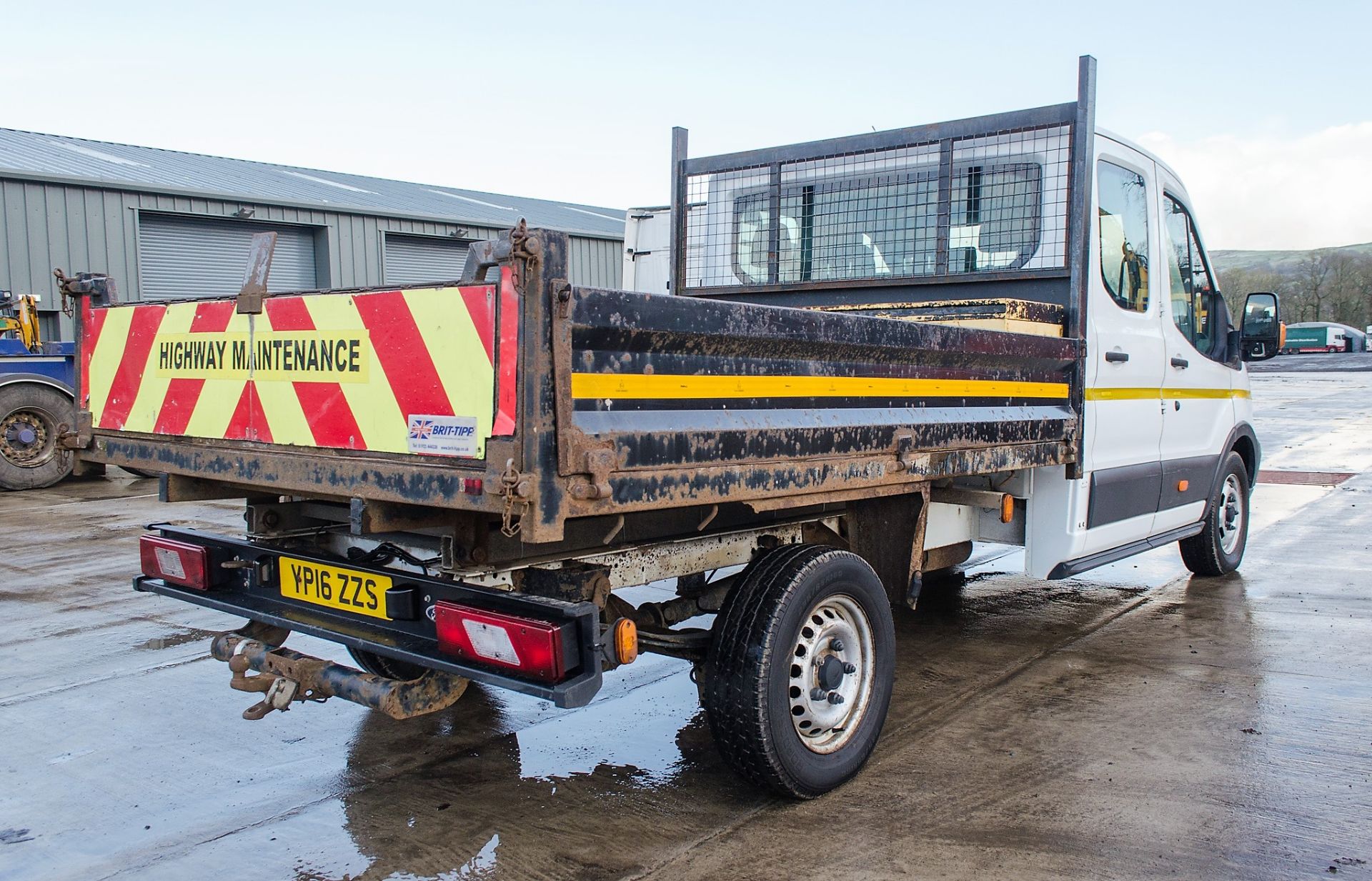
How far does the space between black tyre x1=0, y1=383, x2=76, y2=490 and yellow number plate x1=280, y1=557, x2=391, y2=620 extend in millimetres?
9772

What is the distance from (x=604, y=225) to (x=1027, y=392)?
23765 millimetres

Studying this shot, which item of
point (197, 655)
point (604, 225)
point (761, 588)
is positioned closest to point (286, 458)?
point (761, 588)

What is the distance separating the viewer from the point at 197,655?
17.8 ft

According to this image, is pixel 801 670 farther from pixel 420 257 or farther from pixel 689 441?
pixel 420 257

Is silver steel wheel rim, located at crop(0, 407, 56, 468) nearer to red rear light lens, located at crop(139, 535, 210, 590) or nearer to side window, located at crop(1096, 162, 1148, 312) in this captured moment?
red rear light lens, located at crop(139, 535, 210, 590)

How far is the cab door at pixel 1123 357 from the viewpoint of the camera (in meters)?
4.97

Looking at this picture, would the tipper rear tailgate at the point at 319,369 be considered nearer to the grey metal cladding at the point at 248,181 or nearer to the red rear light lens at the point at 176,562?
the red rear light lens at the point at 176,562

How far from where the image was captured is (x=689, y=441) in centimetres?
301

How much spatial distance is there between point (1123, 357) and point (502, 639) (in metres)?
3.42

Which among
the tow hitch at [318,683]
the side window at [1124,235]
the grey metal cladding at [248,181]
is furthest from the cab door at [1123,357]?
the grey metal cladding at [248,181]

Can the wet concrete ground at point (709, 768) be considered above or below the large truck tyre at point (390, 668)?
below

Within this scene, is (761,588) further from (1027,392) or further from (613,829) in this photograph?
(1027,392)

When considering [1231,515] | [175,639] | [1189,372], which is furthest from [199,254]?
[1189,372]

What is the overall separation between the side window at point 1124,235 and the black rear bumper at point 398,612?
3.28 metres
